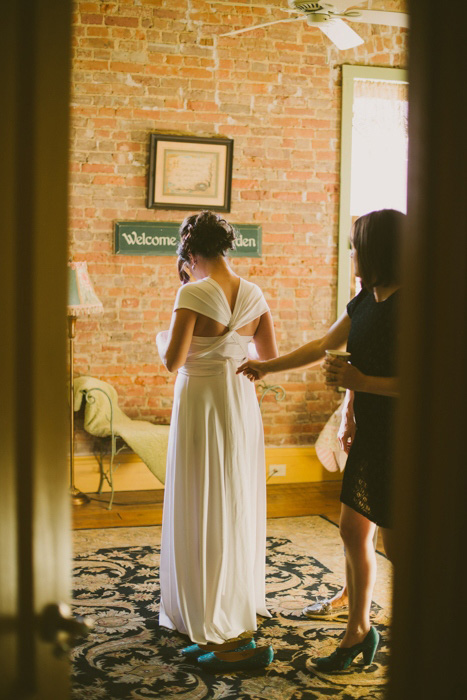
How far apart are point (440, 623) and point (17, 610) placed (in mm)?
512

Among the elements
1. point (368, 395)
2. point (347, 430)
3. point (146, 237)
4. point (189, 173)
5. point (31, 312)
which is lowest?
point (347, 430)

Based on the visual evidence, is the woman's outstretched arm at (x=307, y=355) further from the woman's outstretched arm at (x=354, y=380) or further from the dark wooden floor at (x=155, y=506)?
the dark wooden floor at (x=155, y=506)

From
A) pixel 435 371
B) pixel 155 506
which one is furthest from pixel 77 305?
pixel 435 371


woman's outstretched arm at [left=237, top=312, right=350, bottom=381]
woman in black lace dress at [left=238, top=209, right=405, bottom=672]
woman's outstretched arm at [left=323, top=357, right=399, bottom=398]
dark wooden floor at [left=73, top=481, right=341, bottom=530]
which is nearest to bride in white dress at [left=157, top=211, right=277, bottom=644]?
woman's outstretched arm at [left=237, top=312, right=350, bottom=381]

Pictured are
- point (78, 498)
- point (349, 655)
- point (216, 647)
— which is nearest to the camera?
point (349, 655)

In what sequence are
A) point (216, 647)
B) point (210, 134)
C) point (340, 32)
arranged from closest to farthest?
point (216, 647) → point (340, 32) → point (210, 134)

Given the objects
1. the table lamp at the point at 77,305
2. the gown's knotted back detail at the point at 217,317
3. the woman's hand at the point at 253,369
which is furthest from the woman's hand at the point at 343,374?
the table lamp at the point at 77,305

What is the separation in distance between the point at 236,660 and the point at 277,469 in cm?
310

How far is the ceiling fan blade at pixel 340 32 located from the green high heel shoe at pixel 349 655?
9.87 ft

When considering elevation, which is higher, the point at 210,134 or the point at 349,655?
the point at 210,134

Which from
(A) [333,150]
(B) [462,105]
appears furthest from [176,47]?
(B) [462,105]

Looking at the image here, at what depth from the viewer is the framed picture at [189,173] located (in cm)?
561

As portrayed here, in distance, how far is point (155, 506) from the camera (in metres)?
5.33

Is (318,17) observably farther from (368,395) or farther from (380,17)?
(368,395)
